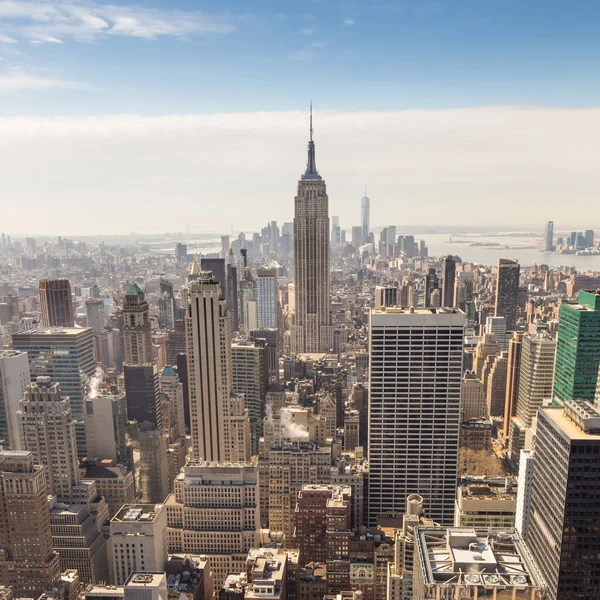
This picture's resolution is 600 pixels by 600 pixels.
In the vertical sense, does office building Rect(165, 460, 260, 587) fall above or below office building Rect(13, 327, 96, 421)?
below

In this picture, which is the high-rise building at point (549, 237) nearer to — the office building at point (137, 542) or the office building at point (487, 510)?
the office building at point (487, 510)

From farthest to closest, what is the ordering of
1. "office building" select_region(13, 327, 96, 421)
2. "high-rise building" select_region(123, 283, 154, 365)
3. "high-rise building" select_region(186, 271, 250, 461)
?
"high-rise building" select_region(123, 283, 154, 365) < "office building" select_region(13, 327, 96, 421) < "high-rise building" select_region(186, 271, 250, 461)

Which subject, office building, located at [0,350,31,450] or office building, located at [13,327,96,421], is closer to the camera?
office building, located at [0,350,31,450]

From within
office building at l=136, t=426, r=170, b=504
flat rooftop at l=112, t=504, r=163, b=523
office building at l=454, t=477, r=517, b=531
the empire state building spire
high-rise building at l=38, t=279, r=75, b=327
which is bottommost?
office building at l=136, t=426, r=170, b=504

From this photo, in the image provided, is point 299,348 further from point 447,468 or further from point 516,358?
point 447,468

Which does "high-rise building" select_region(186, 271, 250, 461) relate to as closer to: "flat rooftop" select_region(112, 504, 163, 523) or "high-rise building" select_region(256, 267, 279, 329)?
"flat rooftop" select_region(112, 504, 163, 523)

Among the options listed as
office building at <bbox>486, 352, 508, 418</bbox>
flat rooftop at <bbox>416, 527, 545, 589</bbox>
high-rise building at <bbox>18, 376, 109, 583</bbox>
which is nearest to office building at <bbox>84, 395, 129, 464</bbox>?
high-rise building at <bbox>18, 376, 109, 583</bbox>

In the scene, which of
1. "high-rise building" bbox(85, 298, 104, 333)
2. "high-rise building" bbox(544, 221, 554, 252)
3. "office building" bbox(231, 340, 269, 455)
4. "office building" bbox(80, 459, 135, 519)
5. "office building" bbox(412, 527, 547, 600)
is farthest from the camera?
"high-rise building" bbox(85, 298, 104, 333)

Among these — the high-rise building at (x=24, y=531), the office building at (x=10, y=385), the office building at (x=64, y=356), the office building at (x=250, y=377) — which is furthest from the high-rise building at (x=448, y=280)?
the high-rise building at (x=24, y=531)
